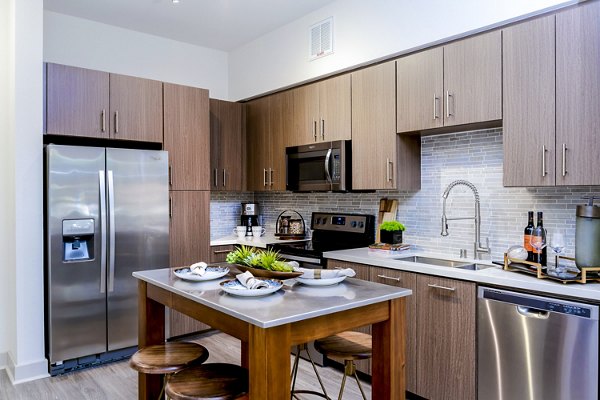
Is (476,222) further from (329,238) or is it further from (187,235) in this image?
(187,235)

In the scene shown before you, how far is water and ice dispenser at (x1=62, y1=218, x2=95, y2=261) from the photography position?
130 inches

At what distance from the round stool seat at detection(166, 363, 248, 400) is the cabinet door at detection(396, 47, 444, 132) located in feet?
6.46

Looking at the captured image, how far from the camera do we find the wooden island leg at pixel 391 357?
1.89m

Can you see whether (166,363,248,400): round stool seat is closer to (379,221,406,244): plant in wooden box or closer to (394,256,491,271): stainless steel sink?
(394,256,491,271): stainless steel sink

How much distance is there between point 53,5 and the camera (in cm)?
375

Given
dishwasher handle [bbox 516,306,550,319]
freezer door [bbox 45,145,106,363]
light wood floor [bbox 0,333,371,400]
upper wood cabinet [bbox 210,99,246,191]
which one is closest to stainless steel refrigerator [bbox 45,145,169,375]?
freezer door [bbox 45,145,106,363]

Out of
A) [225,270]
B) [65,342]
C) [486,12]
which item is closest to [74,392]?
[65,342]

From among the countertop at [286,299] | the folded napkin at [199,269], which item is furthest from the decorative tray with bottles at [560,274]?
the folded napkin at [199,269]

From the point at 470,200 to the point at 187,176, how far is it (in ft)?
7.87

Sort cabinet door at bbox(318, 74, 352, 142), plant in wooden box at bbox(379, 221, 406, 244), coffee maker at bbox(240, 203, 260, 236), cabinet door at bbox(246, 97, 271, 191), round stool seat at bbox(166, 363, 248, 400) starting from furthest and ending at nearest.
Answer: coffee maker at bbox(240, 203, 260, 236) → cabinet door at bbox(246, 97, 271, 191) → cabinet door at bbox(318, 74, 352, 142) → plant in wooden box at bbox(379, 221, 406, 244) → round stool seat at bbox(166, 363, 248, 400)

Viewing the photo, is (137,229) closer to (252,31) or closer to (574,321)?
(252,31)

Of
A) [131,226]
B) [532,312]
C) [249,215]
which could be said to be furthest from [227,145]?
[532,312]

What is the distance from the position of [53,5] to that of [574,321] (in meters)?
4.34

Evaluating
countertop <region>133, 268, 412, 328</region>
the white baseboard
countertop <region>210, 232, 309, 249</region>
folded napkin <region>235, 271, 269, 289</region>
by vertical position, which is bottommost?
the white baseboard
